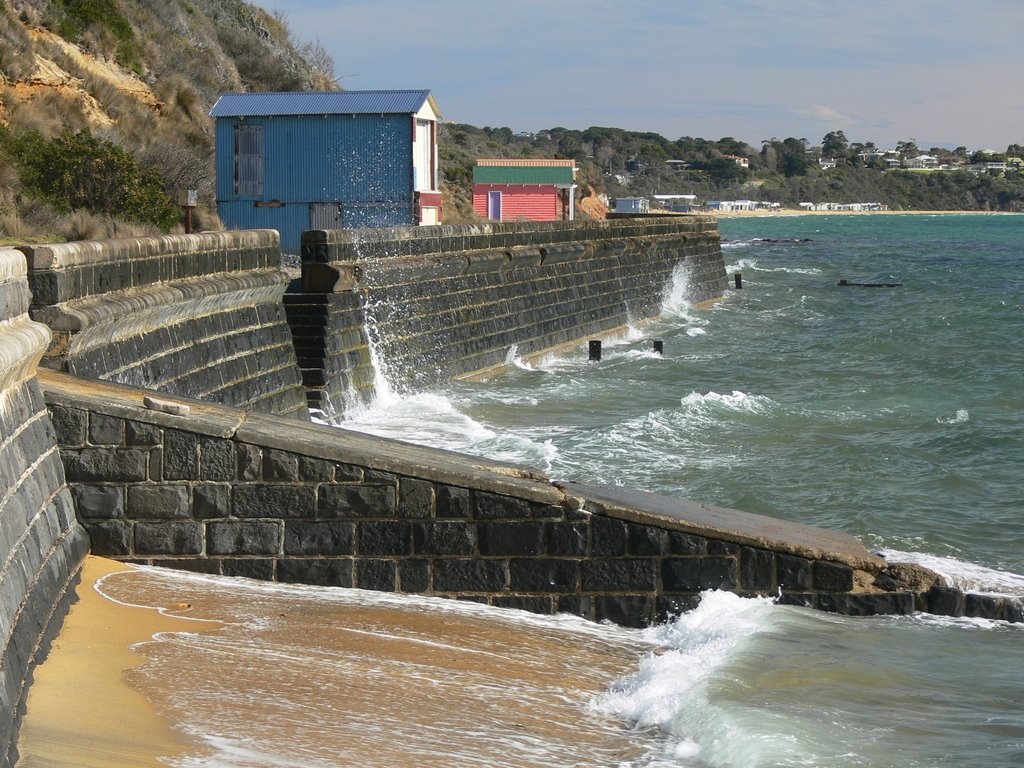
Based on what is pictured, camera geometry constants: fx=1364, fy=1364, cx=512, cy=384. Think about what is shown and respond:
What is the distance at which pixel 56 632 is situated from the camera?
6145 mm

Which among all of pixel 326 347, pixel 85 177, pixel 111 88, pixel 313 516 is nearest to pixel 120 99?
pixel 111 88

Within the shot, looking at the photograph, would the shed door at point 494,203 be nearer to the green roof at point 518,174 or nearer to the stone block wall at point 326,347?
the green roof at point 518,174

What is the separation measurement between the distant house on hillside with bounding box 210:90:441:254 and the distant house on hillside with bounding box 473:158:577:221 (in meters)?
20.6

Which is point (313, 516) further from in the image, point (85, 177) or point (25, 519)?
point (85, 177)

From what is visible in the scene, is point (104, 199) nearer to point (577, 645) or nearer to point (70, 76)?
point (70, 76)

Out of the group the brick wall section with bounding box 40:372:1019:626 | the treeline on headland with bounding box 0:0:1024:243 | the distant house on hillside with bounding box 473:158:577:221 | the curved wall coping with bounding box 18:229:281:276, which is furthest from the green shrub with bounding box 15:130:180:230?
the distant house on hillside with bounding box 473:158:577:221

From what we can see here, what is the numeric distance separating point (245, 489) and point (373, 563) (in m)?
0.82

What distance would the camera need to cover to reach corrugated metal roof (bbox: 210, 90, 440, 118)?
90.8 feet

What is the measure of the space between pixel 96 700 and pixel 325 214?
2257 cm

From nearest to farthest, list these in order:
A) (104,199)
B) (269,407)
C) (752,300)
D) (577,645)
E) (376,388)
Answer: (577,645)
(269,407)
(376,388)
(104,199)
(752,300)

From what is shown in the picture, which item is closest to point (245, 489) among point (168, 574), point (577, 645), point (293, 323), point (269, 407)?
point (168, 574)

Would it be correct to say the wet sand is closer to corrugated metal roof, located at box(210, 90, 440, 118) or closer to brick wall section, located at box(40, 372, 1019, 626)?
brick wall section, located at box(40, 372, 1019, 626)

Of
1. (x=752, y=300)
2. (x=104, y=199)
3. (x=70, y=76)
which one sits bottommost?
(x=752, y=300)

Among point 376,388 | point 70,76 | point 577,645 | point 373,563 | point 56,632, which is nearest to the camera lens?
point 56,632
